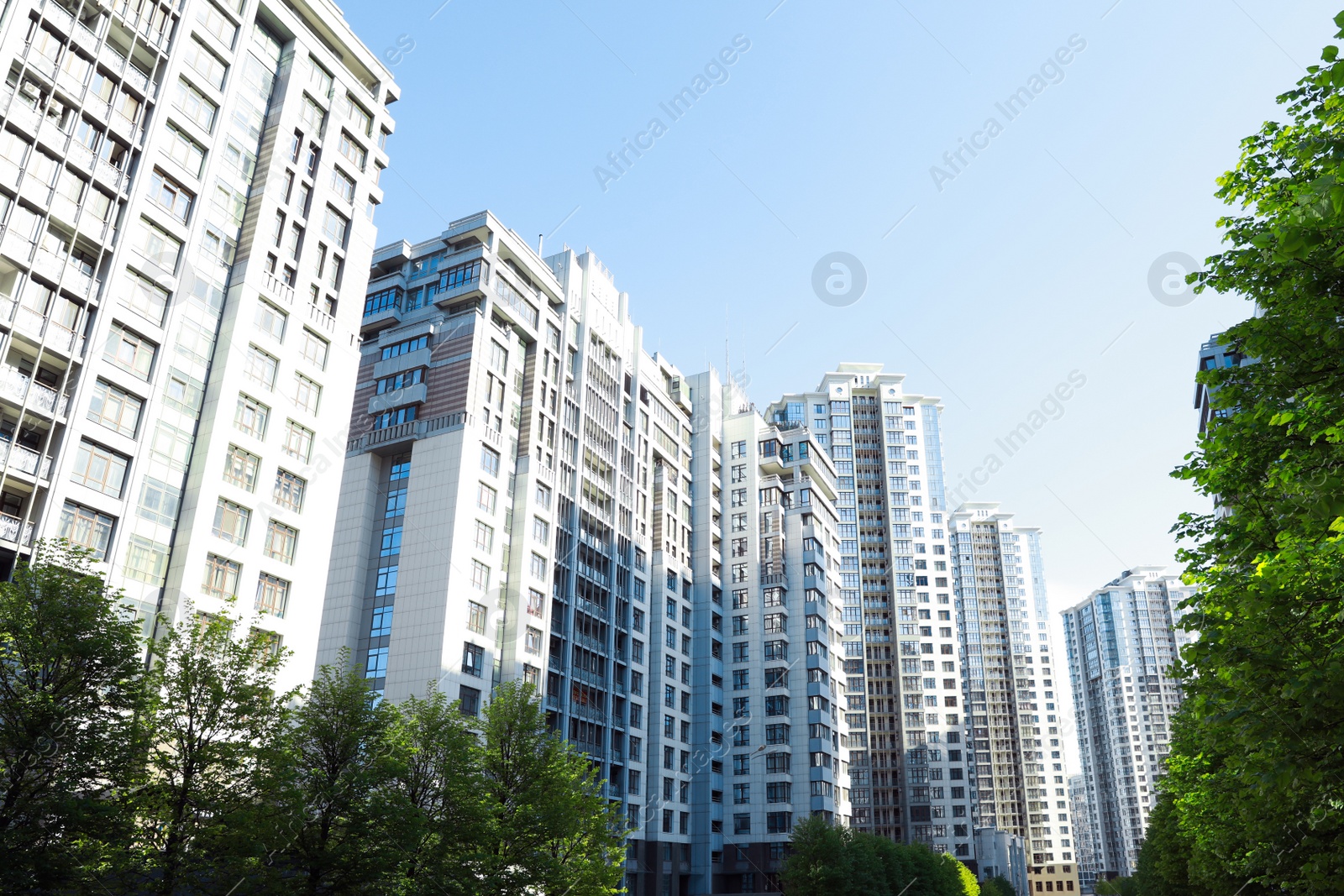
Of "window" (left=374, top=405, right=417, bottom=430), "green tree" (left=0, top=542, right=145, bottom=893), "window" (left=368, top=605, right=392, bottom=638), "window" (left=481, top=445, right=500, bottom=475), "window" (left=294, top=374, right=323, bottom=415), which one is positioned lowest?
"green tree" (left=0, top=542, right=145, bottom=893)

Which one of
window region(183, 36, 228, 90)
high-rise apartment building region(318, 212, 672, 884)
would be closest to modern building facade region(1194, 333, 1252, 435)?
high-rise apartment building region(318, 212, 672, 884)

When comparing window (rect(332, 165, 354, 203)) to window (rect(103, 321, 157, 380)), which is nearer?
window (rect(103, 321, 157, 380))

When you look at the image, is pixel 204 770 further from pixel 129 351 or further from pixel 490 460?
pixel 490 460

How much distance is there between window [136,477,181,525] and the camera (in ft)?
146

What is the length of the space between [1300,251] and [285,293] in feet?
169

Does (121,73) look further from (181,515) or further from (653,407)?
(653,407)

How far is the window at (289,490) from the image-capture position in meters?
51.3

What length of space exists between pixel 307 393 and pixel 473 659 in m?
21.5

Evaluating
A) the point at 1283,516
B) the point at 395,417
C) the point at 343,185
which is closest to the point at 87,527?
the point at 343,185

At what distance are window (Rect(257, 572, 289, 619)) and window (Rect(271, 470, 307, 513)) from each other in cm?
411

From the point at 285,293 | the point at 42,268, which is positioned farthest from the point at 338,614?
the point at 42,268

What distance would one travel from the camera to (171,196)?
1916 inches

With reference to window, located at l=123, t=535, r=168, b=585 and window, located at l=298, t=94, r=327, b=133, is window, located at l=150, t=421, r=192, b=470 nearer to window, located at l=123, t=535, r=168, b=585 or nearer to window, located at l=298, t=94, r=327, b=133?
window, located at l=123, t=535, r=168, b=585

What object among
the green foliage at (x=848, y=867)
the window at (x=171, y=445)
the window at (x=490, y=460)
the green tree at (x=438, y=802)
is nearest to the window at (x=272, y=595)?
the window at (x=171, y=445)
